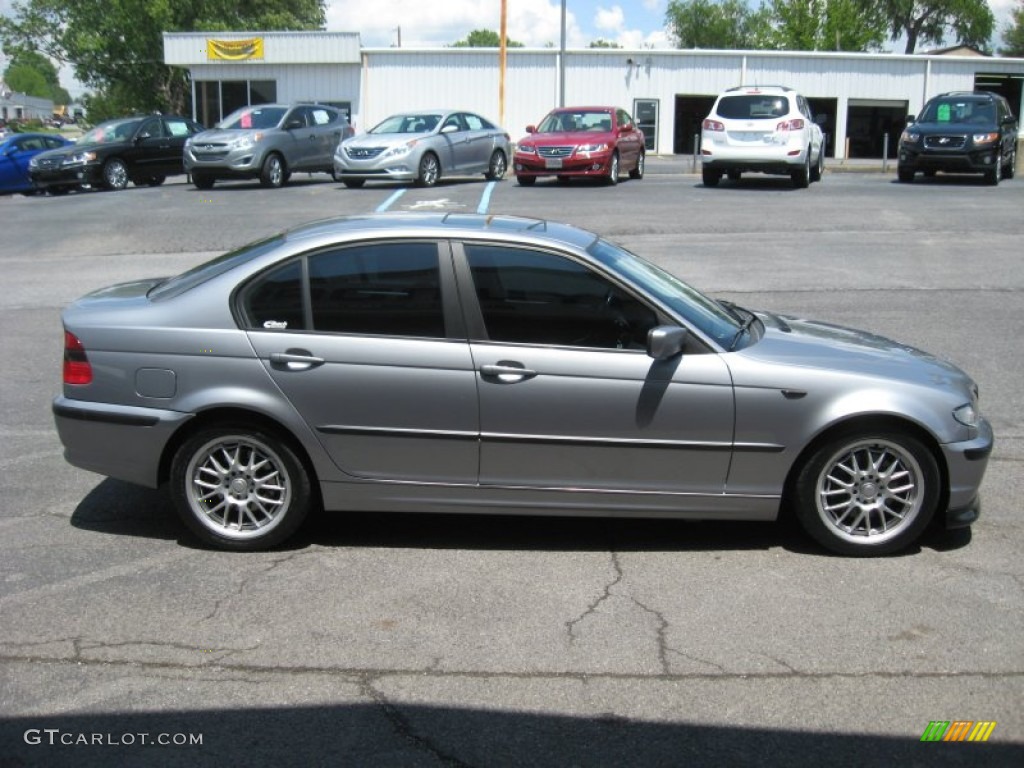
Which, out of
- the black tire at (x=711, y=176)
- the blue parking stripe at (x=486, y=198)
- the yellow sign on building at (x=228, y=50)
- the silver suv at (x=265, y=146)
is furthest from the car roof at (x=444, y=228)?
the yellow sign on building at (x=228, y=50)

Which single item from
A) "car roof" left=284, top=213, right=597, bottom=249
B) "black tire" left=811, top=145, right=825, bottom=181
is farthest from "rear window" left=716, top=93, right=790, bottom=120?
"car roof" left=284, top=213, right=597, bottom=249

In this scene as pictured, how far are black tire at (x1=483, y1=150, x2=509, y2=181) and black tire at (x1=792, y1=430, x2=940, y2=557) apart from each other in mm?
20432

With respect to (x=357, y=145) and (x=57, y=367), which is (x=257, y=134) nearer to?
(x=357, y=145)

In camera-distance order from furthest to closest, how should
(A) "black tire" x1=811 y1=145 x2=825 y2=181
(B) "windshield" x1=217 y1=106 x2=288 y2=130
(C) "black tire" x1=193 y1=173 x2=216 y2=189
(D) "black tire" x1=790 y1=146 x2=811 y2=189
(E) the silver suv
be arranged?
1. (A) "black tire" x1=811 y1=145 x2=825 y2=181
2. (B) "windshield" x1=217 y1=106 x2=288 y2=130
3. (C) "black tire" x1=193 y1=173 x2=216 y2=189
4. (E) the silver suv
5. (D) "black tire" x1=790 y1=146 x2=811 y2=189

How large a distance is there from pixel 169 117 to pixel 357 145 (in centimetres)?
753

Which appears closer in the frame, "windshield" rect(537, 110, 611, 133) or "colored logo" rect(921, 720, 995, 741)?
"colored logo" rect(921, 720, 995, 741)

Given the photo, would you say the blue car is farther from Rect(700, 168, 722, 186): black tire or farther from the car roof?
the car roof

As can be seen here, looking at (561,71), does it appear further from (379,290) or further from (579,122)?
(379,290)

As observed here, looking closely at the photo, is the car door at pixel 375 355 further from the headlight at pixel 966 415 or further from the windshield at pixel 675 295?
the headlight at pixel 966 415

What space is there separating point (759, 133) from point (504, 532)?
1764cm

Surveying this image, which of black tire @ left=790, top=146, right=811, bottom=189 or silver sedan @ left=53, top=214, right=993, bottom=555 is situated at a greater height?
black tire @ left=790, top=146, right=811, bottom=189

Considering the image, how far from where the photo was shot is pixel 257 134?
23719 mm

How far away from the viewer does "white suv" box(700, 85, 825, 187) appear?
21922 mm

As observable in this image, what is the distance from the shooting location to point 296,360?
5352mm
